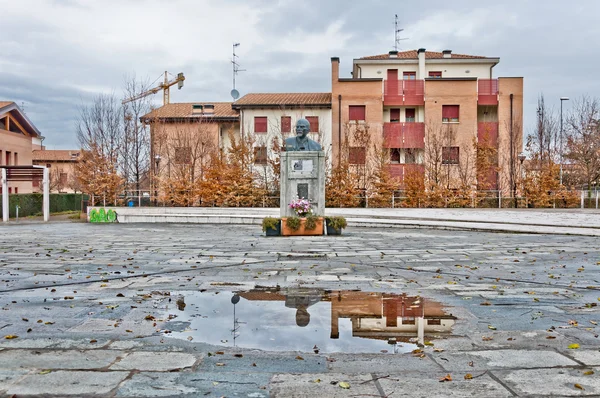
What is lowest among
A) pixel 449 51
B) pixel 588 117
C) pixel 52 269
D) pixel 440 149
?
pixel 52 269

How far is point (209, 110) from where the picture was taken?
4447 centimetres

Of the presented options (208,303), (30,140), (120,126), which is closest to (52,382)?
(208,303)

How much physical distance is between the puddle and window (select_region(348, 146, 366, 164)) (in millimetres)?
27651

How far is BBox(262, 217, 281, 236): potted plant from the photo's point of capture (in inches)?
629

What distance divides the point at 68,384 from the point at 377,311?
10.8 ft

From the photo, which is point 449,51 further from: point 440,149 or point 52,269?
point 52,269

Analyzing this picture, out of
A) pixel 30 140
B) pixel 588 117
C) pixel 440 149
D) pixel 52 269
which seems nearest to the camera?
pixel 52 269

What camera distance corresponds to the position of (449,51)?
4409 centimetres

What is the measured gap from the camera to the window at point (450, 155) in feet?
119

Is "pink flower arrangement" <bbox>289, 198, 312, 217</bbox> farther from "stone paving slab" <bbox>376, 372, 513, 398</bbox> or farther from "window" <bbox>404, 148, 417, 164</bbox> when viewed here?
"window" <bbox>404, 148, 417, 164</bbox>

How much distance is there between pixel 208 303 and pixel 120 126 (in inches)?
1155

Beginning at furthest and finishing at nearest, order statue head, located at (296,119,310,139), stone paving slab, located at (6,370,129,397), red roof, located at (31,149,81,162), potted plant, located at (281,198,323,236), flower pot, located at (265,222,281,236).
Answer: red roof, located at (31,149,81,162), statue head, located at (296,119,310,139), flower pot, located at (265,222,281,236), potted plant, located at (281,198,323,236), stone paving slab, located at (6,370,129,397)

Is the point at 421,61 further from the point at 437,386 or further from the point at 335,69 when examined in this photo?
the point at 437,386

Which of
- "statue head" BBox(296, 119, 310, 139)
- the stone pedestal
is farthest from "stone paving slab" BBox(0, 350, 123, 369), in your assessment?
"statue head" BBox(296, 119, 310, 139)
